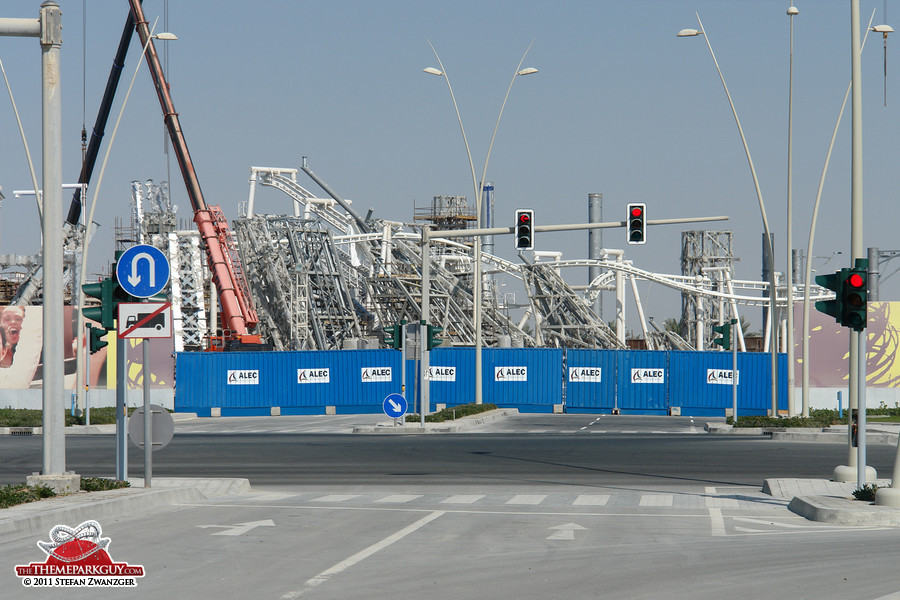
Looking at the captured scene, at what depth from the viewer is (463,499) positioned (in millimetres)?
14695

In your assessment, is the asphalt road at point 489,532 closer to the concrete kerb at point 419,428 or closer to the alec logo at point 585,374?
the concrete kerb at point 419,428

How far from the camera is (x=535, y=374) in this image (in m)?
47.7

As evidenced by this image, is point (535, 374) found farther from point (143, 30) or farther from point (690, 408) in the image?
point (143, 30)

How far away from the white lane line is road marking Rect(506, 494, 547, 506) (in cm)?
209

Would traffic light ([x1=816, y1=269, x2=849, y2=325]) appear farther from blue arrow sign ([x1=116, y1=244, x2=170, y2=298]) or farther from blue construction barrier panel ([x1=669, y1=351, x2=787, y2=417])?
blue construction barrier panel ([x1=669, y1=351, x2=787, y2=417])

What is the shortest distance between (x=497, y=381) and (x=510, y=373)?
27.5 inches

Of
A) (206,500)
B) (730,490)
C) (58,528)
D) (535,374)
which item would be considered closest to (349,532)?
(58,528)

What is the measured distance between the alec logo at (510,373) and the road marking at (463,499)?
32.6 meters

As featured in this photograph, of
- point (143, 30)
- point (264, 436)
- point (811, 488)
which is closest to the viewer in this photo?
point (811, 488)

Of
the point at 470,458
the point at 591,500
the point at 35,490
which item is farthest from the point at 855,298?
the point at 35,490

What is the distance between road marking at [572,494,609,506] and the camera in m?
14.1

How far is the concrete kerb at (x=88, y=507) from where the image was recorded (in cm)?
1005

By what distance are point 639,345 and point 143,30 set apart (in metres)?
50.7

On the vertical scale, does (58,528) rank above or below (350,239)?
below
